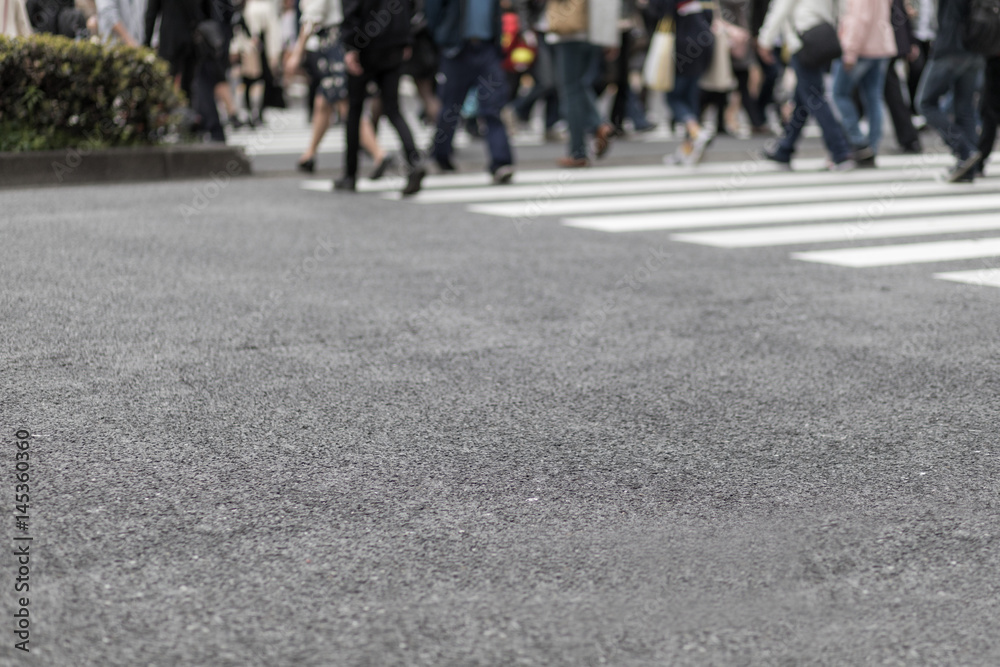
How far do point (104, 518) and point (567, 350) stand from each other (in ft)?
7.89

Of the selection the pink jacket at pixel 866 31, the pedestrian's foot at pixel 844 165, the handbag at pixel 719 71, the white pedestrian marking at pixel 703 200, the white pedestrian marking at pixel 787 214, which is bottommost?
the white pedestrian marking at pixel 787 214

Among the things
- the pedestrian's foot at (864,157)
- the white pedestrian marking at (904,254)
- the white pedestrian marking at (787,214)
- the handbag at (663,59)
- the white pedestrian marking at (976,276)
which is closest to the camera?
the white pedestrian marking at (976,276)

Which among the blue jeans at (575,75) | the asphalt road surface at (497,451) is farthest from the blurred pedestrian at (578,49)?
the asphalt road surface at (497,451)

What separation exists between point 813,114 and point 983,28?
2.28 meters

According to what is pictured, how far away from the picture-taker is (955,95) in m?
11.4

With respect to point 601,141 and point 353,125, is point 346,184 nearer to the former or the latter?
point 353,125

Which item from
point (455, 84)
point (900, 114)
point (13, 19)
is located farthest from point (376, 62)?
point (900, 114)

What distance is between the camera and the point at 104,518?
341 centimetres

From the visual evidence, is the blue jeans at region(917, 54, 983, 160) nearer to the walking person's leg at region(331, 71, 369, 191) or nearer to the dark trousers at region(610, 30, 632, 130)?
the walking person's leg at region(331, 71, 369, 191)

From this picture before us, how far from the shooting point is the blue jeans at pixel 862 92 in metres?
12.9

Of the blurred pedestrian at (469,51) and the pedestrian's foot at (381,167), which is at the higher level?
the blurred pedestrian at (469,51)

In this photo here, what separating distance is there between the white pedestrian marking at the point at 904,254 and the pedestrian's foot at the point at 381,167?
14.2 feet

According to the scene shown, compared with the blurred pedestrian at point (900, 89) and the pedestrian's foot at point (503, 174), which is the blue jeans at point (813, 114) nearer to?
the blurred pedestrian at point (900, 89)

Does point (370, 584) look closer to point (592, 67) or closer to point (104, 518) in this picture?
point (104, 518)
